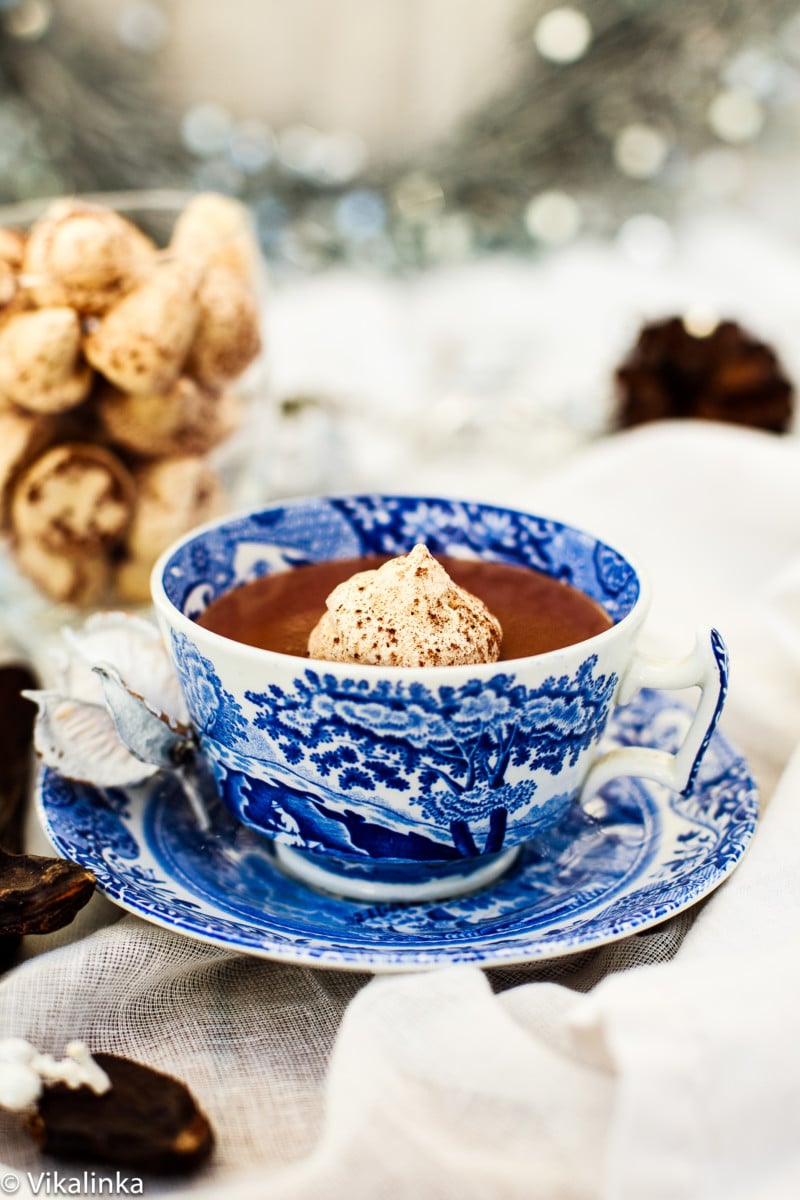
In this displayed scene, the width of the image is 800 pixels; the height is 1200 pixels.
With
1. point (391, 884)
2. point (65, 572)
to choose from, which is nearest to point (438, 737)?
point (391, 884)

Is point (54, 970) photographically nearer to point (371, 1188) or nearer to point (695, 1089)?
point (371, 1188)

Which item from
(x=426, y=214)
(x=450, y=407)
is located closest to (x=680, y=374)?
(x=450, y=407)

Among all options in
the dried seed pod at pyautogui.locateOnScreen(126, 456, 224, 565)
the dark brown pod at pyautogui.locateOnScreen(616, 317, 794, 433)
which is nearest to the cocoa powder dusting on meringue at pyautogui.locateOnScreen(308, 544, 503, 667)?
the dried seed pod at pyautogui.locateOnScreen(126, 456, 224, 565)

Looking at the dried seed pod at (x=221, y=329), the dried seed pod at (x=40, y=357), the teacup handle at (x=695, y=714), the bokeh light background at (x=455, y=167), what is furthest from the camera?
the bokeh light background at (x=455, y=167)

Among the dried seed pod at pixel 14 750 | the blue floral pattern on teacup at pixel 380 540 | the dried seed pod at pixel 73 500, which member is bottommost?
the dried seed pod at pixel 14 750

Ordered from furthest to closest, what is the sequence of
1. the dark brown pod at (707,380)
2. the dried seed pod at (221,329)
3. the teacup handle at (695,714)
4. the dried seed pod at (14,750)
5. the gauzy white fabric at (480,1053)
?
the dark brown pod at (707,380) < the dried seed pod at (221,329) < the dried seed pod at (14,750) < the teacup handle at (695,714) < the gauzy white fabric at (480,1053)

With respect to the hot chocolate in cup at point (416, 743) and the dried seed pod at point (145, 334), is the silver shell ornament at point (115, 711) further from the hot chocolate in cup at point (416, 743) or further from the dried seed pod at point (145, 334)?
the dried seed pod at point (145, 334)

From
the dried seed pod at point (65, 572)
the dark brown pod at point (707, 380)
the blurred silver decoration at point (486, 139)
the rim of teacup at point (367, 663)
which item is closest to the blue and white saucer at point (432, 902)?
the rim of teacup at point (367, 663)

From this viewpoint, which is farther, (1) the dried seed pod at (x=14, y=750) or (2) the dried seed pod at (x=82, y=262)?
(2) the dried seed pod at (x=82, y=262)

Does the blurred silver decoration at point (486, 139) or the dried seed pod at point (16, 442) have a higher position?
the blurred silver decoration at point (486, 139)
